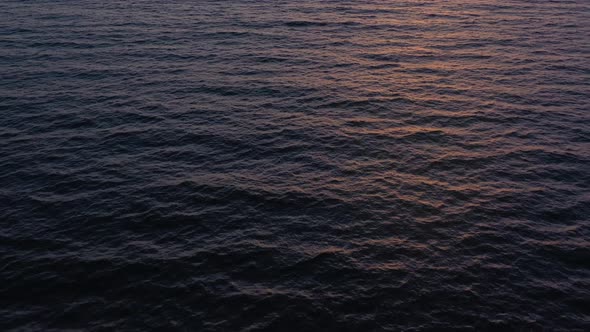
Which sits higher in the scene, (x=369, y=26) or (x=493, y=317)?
(x=369, y=26)

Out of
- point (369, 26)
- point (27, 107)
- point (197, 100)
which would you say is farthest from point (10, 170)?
point (369, 26)

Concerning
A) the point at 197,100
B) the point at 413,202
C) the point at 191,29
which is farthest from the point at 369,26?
the point at 413,202

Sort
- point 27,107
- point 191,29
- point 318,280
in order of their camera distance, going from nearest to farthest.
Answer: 1. point 318,280
2. point 27,107
3. point 191,29

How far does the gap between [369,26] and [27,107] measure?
53552 mm

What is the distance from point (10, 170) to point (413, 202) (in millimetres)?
33599

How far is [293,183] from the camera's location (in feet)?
132

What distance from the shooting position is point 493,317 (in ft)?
92.1

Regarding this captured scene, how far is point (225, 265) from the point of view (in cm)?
3206

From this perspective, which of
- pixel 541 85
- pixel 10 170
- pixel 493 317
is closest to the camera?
pixel 493 317

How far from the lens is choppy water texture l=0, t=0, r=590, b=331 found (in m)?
29.2

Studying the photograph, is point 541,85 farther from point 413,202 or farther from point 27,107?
point 27,107

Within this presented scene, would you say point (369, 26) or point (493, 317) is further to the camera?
point (369, 26)

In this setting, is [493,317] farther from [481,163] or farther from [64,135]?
[64,135]

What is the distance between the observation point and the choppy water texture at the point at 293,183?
96.0 feet
